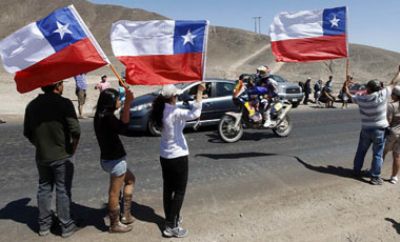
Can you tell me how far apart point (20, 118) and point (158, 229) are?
12503 mm

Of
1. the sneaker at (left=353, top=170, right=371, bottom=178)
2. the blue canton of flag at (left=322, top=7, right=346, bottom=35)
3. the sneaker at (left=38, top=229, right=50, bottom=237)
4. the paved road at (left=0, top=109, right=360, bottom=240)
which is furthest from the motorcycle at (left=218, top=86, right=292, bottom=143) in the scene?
the sneaker at (left=38, top=229, right=50, bottom=237)

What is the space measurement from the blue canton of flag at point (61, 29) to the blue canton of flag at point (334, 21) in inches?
188

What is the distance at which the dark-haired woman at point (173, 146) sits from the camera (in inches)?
175

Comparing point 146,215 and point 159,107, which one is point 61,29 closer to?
point 159,107

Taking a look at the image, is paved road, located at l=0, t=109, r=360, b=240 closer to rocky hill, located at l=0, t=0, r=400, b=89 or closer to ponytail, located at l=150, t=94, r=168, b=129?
ponytail, located at l=150, t=94, r=168, b=129

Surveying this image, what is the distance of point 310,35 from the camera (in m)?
7.64

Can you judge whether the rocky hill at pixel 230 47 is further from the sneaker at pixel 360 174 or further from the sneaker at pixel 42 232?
the sneaker at pixel 42 232

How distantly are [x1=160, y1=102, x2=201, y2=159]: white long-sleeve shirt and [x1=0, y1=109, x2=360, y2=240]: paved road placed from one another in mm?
1168

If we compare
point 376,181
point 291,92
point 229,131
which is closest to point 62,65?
point 376,181

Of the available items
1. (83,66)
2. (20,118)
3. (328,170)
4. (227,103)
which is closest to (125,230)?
(83,66)

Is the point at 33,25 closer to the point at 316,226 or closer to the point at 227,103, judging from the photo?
the point at 316,226

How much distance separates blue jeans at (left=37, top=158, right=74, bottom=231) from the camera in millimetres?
4586

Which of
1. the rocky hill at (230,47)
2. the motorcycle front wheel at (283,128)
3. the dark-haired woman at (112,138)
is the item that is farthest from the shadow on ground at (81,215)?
the rocky hill at (230,47)

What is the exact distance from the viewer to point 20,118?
15516 mm
